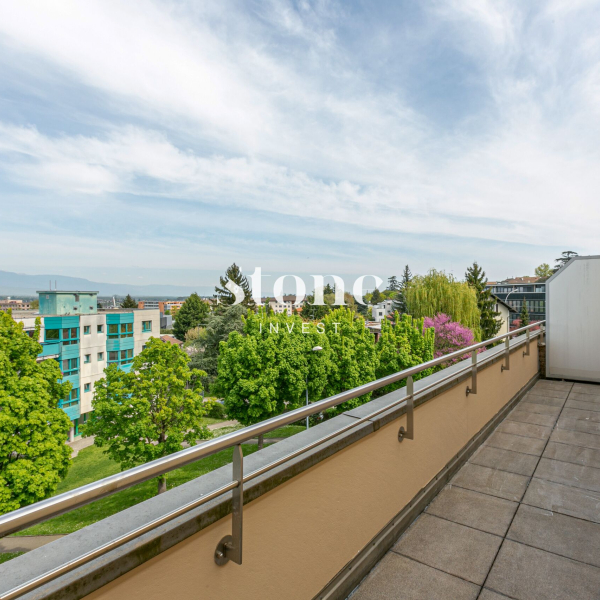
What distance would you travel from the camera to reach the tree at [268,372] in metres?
22.4

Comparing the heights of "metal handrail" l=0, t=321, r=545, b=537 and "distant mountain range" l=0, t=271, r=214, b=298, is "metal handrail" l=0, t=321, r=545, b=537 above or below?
below

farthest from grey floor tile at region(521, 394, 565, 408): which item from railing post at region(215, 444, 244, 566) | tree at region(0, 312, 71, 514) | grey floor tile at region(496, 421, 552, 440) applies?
tree at region(0, 312, 71, 514)

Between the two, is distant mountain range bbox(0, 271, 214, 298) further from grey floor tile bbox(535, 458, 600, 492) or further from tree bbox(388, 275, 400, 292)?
grey floor tile bbox(535, 458, 600, 492)

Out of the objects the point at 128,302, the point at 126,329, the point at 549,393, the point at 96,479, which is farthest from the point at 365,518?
the point at 128,302

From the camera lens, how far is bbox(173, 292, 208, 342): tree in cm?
6700

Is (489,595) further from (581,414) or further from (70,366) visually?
(70,366)

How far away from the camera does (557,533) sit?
2.27 meters

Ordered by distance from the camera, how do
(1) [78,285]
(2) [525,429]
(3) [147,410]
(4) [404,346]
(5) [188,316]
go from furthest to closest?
(1) [78,285], (5) [188,316], (4) [404,346], (3) [147,410], (2) [525,429]

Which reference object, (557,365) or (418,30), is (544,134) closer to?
(418,30)

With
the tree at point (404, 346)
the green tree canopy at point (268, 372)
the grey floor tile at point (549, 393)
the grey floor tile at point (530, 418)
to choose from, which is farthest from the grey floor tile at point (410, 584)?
the tree at point (404, 346)

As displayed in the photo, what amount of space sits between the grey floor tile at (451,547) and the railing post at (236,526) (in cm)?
131

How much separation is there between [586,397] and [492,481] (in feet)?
10.8

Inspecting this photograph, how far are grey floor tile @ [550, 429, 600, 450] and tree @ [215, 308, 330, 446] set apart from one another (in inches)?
745

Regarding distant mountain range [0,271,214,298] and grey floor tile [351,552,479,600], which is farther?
distant mountain range [0,271,214,298]
